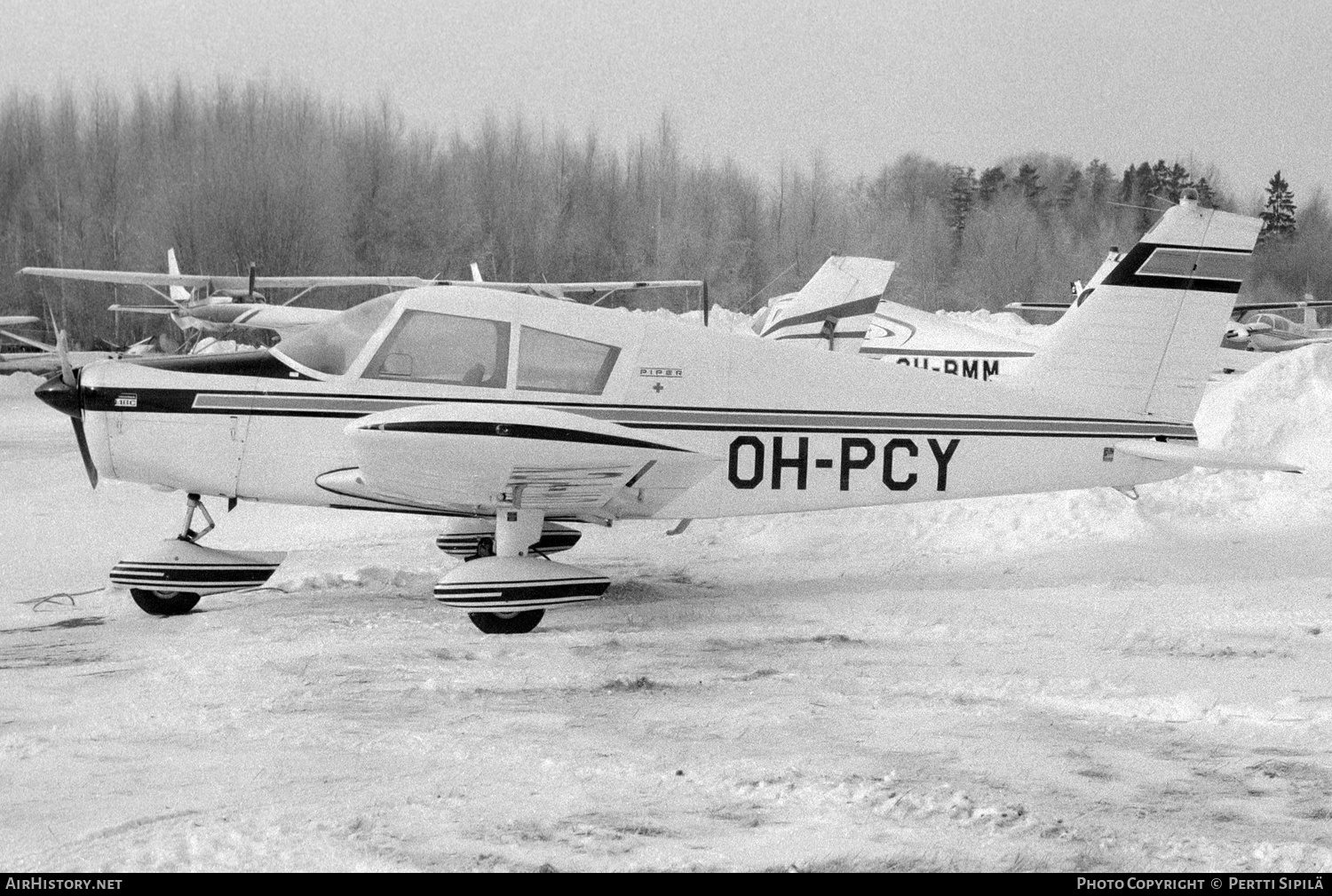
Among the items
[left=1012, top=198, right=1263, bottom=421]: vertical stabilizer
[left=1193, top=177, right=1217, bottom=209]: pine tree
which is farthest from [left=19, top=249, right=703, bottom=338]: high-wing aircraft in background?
[left=1012, top=198, right=1263, bottom=421]: vertical stabilizer

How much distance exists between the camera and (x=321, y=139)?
51594mm

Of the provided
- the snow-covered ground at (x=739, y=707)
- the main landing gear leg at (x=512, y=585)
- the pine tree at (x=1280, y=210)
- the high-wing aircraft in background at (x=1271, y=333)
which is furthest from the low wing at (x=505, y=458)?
the pine tree at (x=1280, y=210)

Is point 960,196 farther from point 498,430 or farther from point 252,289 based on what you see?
point 498,430

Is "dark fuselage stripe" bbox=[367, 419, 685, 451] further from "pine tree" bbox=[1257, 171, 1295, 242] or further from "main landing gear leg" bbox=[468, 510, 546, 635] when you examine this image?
"pine tree" bbox=[1257, 171, 1295, 242]

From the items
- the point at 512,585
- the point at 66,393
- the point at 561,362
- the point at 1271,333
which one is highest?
the point at 561,362

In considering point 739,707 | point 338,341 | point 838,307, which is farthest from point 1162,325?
point 838,307

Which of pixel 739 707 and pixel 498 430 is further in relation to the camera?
pixel 498 430

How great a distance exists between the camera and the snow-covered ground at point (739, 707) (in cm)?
342

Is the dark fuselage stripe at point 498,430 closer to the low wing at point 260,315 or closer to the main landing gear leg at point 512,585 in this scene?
the main landing gear leg at point 512,585

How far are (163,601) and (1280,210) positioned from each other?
8278 centimetres

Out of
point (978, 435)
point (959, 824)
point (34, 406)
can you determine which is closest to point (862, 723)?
point (959, 824)

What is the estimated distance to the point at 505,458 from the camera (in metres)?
6.03

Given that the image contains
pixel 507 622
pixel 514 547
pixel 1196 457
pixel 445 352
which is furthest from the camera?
pixel 1196 457

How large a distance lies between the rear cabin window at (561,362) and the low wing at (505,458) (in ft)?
0.91
